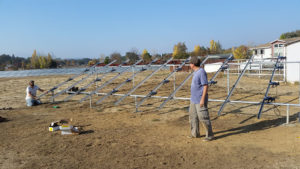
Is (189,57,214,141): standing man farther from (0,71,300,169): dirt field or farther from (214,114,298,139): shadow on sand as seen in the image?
(214,114,298,139): shadow on sand

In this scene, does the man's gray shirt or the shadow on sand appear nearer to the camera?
the man's gray shirt

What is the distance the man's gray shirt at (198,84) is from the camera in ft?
16.4

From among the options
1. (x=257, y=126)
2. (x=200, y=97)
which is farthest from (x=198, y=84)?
(x=257, y=126)

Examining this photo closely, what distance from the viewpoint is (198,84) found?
202 inches

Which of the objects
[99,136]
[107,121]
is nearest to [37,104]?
[107,121]

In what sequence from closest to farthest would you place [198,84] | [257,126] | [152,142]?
1. [198,84]
2. [152,142]
3. [257,126]

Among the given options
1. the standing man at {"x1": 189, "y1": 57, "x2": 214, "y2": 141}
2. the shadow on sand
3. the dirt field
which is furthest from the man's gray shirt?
the shadow on sand

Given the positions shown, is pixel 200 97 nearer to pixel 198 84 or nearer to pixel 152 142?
pixel 198 84

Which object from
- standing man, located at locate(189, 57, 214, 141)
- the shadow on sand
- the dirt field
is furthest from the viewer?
the shadow on sand

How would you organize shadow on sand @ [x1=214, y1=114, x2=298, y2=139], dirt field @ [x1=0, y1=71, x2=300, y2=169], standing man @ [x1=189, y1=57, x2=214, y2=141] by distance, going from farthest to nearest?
1. shadow on sand @ [x1=214, y1=114, x2=298, y2=139]
2. standing man @ [x1=189, y1=57, x2=214, y2=141]
3. dirt field @ [x1=0, y1=71, x2=300, y2=169]

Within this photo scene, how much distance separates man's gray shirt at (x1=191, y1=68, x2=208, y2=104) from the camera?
5.01m

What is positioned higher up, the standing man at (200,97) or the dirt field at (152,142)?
the standing man at (200,97)

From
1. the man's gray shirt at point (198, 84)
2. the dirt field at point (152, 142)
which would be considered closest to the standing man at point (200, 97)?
the man's gray shirt at point (198, 84)

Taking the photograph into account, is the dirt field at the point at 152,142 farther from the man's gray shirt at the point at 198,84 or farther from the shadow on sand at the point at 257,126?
the man's gray shirt at the point at 198,84
